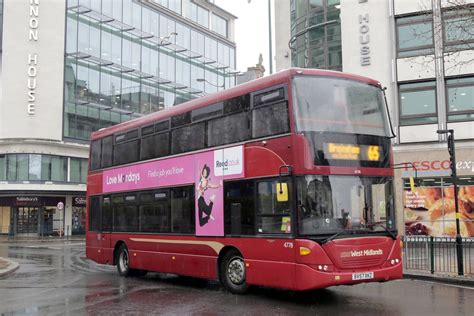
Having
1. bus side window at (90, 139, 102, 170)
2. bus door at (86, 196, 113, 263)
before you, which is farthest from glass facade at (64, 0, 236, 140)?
bus door at (86, 196, 113, 263)

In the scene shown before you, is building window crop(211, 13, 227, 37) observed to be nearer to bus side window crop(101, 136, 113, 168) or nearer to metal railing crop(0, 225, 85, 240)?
metal railing crop(0, 225, 85, 240)

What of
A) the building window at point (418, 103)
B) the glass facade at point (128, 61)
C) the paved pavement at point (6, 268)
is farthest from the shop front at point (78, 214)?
the building window at point (418, 103)

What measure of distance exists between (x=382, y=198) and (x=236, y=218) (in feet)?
10.4

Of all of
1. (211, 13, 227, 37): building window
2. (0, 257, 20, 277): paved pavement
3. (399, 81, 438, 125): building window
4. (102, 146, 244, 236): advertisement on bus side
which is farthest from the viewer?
(211, 13, 227, 37): building window

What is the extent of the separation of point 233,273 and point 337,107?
14.3 ft

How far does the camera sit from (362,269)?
10312mm

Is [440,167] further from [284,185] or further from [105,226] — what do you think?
[284,185]

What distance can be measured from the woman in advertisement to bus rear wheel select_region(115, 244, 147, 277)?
426 cm

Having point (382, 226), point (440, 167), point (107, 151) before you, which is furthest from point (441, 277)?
point (440, 167)

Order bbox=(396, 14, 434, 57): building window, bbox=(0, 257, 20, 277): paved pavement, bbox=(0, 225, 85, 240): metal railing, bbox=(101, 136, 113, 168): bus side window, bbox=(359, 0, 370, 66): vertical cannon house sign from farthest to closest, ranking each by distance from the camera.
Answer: bbox=(0, 225, 85, 240): metal railing
bbox=(359, 0, 370, 66): vertical cannon house sign
bbox=(396, 14, 434, 57): building window
bbox=(101, 136, 113, 168): bus side window
bbox=(0, 257, 20, 277): paved pavement

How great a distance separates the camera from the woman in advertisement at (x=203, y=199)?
41.2ft

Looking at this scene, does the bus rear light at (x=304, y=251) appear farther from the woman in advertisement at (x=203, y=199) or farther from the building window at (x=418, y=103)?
the building window at (x=418, y=103)

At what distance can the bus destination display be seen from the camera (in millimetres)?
10430

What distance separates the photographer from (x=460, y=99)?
80.8 feet
